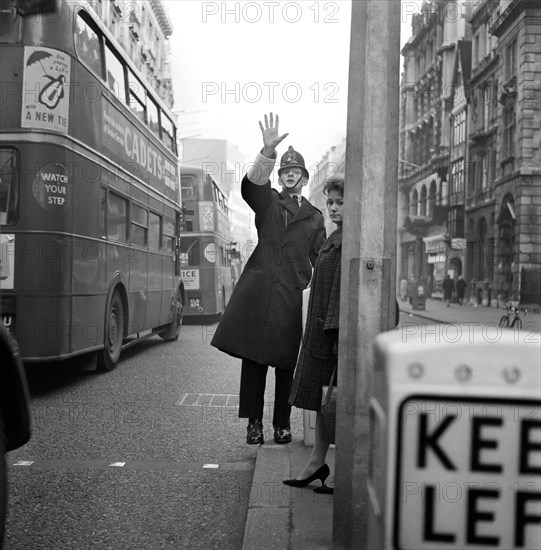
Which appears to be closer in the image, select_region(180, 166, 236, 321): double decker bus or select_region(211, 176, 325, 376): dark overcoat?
select_region(211, 176, 325, 376): dark overcoat

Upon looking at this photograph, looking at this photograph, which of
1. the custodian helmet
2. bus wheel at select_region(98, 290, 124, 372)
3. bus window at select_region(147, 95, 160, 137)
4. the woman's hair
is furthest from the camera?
bus window at select_region(147, 95, 160, 137)

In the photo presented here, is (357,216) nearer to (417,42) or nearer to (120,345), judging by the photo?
(120,345)

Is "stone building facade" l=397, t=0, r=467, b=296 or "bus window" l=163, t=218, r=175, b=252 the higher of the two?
"stone building facade" l=397, t=0, r=467, b=296

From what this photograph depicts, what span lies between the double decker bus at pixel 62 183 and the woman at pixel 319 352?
378 cm

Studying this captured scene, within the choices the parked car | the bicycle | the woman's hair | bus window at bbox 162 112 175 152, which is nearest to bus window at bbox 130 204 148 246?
bus window at bbox 162 112 175 152

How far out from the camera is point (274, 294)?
490 cm

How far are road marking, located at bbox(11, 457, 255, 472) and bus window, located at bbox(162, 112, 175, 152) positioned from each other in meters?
9.34

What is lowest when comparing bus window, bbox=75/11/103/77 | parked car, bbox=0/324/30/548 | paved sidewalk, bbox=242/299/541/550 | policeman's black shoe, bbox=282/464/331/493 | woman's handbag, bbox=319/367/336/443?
paved sidewalk, bbox=242/299/541/550

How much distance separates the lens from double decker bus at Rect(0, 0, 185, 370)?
288 inches

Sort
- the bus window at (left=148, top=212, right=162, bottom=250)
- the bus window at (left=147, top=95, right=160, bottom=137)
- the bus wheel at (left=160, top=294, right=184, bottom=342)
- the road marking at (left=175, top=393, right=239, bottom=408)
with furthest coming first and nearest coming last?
the bus wheel at (left=160, top=294, right=184, bottom=342), the bus window at (left=147, top=95, right=160, bottom=137), the bus window at (left=148, top=212, right=162, bottom=250), the road marking at (left=175, top=393, right=239, bottom=408)

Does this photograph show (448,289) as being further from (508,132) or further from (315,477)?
(315,477)

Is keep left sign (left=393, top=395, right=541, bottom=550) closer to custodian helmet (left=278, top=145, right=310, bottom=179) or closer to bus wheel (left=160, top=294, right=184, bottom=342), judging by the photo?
custodian helmet (left=278, top=145, right=310, bottom=179)

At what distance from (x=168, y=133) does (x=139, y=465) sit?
10.1 meters

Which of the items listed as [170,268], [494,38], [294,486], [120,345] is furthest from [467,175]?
[294,486]
